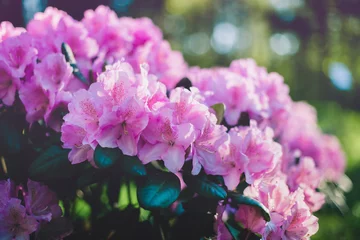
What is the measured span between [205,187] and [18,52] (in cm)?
70

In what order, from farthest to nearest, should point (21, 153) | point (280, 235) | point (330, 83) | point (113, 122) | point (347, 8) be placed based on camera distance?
1. point (330, 83)
2. point (347, 8)
3. point (21, 153)
4. point (280, 235)
5. point (113, 122)

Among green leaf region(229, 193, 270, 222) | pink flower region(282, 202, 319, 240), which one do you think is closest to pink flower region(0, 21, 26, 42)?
green leaf region(229, 193, 270, 222)

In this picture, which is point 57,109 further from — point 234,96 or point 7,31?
point 234,96

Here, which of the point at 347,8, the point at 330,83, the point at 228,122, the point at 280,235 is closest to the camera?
the point at 280,235

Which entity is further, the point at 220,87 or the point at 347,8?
the point at 347,8

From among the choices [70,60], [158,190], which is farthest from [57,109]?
[158,190]

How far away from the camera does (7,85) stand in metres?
1.36

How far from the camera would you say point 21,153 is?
1.42 m

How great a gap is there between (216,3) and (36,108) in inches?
780

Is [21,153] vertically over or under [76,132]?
under

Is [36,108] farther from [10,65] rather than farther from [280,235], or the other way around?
[280,235]

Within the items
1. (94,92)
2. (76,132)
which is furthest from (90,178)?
(94,92)

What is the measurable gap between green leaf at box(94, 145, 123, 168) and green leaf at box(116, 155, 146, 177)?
19 mm

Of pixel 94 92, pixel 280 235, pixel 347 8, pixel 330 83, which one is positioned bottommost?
pixel 330 83
